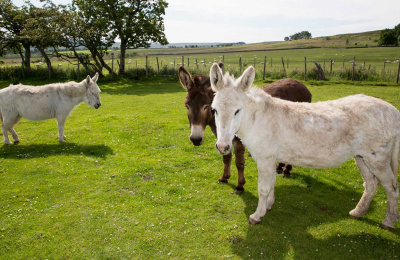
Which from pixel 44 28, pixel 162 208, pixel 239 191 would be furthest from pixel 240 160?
pixel 44 28

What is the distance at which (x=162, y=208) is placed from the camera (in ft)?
19.6

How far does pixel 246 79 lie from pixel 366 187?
370 cm

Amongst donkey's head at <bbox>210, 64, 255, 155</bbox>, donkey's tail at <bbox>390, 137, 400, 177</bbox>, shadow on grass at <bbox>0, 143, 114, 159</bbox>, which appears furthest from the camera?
shadow on grass at <bbox>0, 143, 114, 159</bbox>

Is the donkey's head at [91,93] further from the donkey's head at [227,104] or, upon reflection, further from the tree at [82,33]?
the tree at [82,33]

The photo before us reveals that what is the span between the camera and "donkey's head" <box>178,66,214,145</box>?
5.46m

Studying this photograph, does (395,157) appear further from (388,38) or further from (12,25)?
(388,38)

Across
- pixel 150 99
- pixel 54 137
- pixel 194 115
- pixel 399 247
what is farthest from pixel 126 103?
pixel 399 247

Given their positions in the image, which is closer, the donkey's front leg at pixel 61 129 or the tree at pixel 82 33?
the donkey's front leg at pixel 61 129

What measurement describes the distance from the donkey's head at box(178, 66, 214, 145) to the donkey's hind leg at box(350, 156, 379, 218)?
11.3ft

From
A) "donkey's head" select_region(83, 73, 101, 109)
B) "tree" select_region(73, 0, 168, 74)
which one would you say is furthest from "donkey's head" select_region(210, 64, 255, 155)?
"tree" select_region(73, 0, 168, 74)

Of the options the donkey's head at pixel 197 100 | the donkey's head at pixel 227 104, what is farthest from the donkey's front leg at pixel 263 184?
the donkey's head at pixel 197 100

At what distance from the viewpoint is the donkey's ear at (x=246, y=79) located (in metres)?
4.37

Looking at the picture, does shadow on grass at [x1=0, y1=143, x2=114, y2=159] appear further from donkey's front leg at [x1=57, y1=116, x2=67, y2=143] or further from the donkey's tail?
the donkey's tail

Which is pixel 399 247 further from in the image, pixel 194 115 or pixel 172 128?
pixel 172 128
